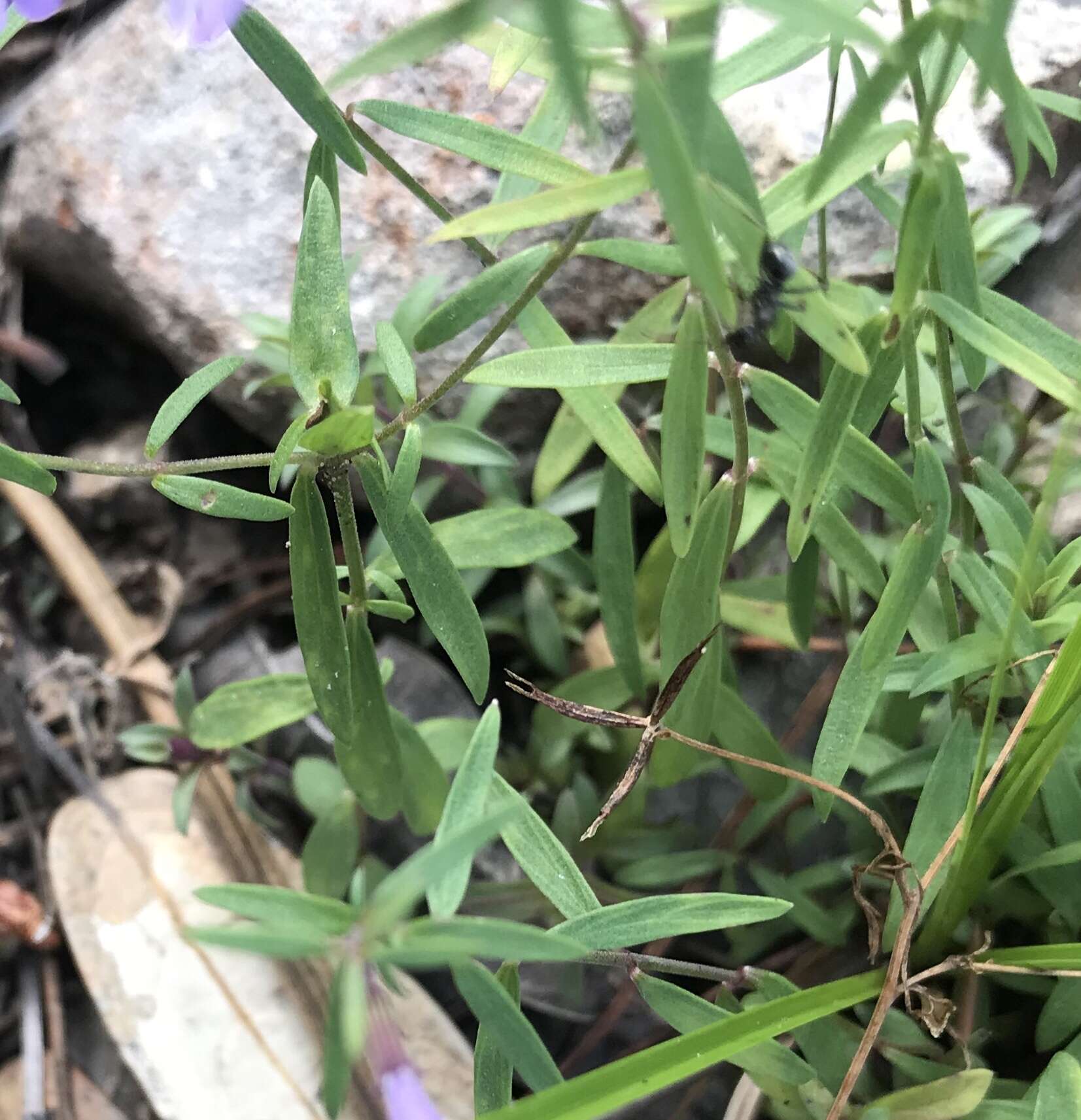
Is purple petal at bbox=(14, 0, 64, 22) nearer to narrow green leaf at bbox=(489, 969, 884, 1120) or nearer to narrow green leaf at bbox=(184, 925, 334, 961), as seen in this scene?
narrow green leaf at bbox=(184, 925, 334, 961)

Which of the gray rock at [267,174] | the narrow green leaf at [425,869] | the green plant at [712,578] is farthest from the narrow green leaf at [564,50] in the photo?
the gray rock at [267,174]

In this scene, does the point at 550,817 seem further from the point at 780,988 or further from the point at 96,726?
the point at 96,726

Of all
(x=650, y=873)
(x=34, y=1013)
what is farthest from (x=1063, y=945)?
(x=34, y=1013)

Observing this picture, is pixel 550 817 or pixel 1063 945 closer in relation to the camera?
pixel 1063 945

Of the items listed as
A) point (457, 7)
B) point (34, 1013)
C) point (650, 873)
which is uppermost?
point (457, 7)

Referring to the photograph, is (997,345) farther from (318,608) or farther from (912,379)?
(318,608)

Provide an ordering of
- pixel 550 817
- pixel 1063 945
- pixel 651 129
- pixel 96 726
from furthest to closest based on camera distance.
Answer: pixel 96 726 < pixel 550 817 < pixel 1063 945 < pixel 651 129

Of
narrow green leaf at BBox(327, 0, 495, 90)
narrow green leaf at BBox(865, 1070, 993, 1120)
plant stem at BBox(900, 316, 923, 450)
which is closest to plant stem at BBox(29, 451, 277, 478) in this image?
narrow green leaf at BBox(327, 0, 495, 90)

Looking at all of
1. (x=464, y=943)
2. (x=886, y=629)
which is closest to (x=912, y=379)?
(x=886, y=629)

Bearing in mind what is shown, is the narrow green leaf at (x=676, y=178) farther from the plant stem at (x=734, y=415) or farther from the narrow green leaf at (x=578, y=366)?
the narrow green leaf at (x=578, y=366)
